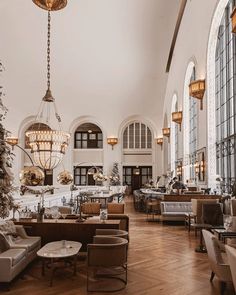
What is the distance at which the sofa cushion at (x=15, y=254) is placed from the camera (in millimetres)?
4572

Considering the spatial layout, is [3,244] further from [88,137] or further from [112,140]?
[88,137]

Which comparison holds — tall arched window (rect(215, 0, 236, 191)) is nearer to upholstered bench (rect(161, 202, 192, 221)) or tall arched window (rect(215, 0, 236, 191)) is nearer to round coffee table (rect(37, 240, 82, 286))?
upholstered bench (rect(161, 202, 192, 221))

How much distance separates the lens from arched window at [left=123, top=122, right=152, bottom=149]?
22656mm

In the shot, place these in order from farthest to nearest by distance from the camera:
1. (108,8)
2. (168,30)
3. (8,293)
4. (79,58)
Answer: (79,58) < (168,30) < (108,8) < (8,293)

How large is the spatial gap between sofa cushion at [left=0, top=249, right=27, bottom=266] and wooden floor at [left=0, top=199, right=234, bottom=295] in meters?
0.29

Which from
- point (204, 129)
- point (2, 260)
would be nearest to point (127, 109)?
point (204, 129)

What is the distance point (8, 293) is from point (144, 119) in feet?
61.3

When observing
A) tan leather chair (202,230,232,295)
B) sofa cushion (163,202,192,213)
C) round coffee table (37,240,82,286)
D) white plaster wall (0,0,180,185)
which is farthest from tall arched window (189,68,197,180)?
tan leather chair (202,230,232,295)

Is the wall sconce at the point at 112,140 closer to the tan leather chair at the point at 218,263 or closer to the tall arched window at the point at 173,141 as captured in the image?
the tall arched window at the point at 173,141

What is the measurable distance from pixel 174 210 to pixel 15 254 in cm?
Result: 623

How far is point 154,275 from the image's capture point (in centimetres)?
496

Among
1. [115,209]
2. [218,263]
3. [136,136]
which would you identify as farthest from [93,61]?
[218,263]

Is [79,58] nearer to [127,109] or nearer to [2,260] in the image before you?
[127,109]

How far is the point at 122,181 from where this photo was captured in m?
22.5
